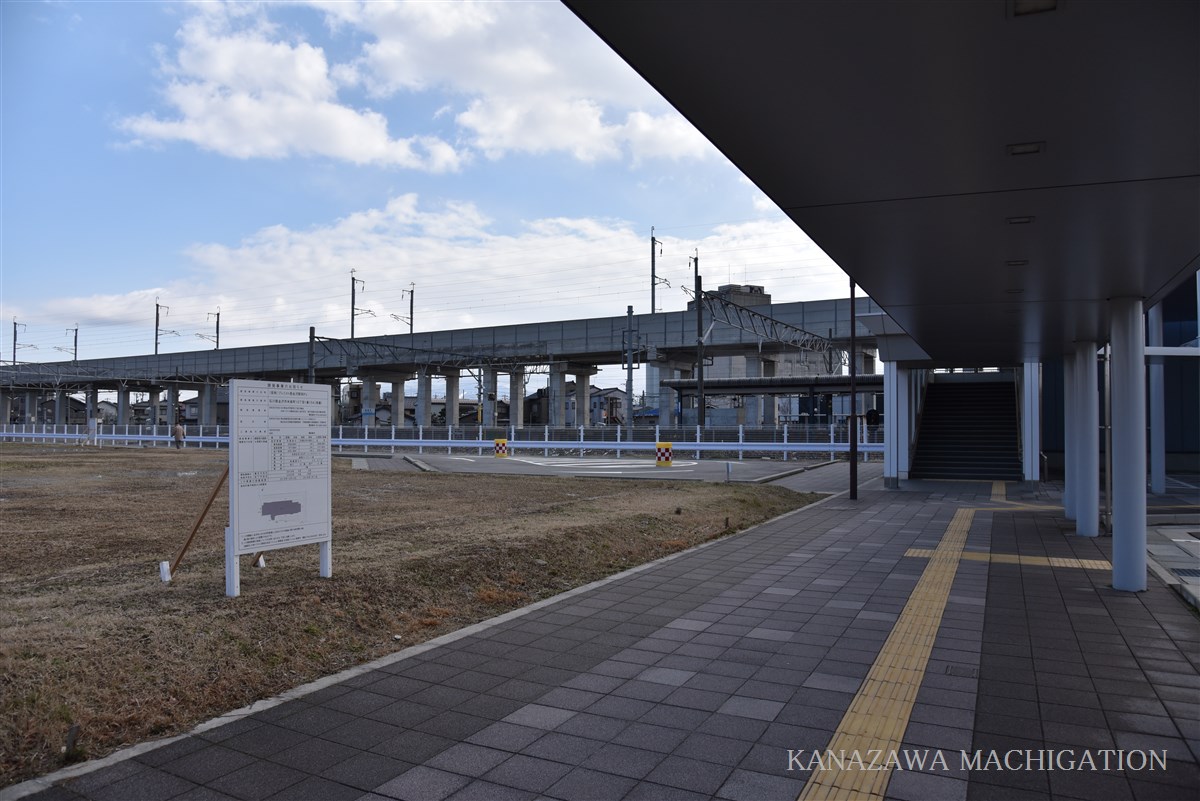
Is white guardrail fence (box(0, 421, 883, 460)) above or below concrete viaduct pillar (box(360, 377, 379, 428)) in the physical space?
below

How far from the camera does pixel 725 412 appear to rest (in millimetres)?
58344

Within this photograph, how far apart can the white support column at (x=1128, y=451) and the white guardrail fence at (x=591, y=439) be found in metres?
22.9

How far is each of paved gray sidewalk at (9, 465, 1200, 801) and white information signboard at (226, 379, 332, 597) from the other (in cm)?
191

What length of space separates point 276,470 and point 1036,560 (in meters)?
8.66

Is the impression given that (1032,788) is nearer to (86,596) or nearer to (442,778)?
(442,778)

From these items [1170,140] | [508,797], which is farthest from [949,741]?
[1170,140]

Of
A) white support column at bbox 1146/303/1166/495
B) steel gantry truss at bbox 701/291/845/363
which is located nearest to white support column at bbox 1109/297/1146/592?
white support column at bbox 1146/303/1166/495

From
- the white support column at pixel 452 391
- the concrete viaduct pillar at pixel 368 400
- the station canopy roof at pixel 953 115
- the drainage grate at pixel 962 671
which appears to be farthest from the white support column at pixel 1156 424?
the concrete viaduct pillar at pixel 368 400

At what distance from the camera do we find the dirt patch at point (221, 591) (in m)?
4.20

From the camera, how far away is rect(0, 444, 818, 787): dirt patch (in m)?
4.20

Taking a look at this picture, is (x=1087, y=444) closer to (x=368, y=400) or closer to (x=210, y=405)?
(x=368, y=400)

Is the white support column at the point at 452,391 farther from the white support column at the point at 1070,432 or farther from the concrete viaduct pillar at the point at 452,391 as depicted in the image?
the white support column at the point at 1070,432

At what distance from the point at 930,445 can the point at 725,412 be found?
33.6m

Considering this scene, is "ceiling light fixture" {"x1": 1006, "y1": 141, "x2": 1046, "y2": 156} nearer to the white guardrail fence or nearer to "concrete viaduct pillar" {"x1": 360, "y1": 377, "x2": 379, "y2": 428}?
the white guardrail fence
